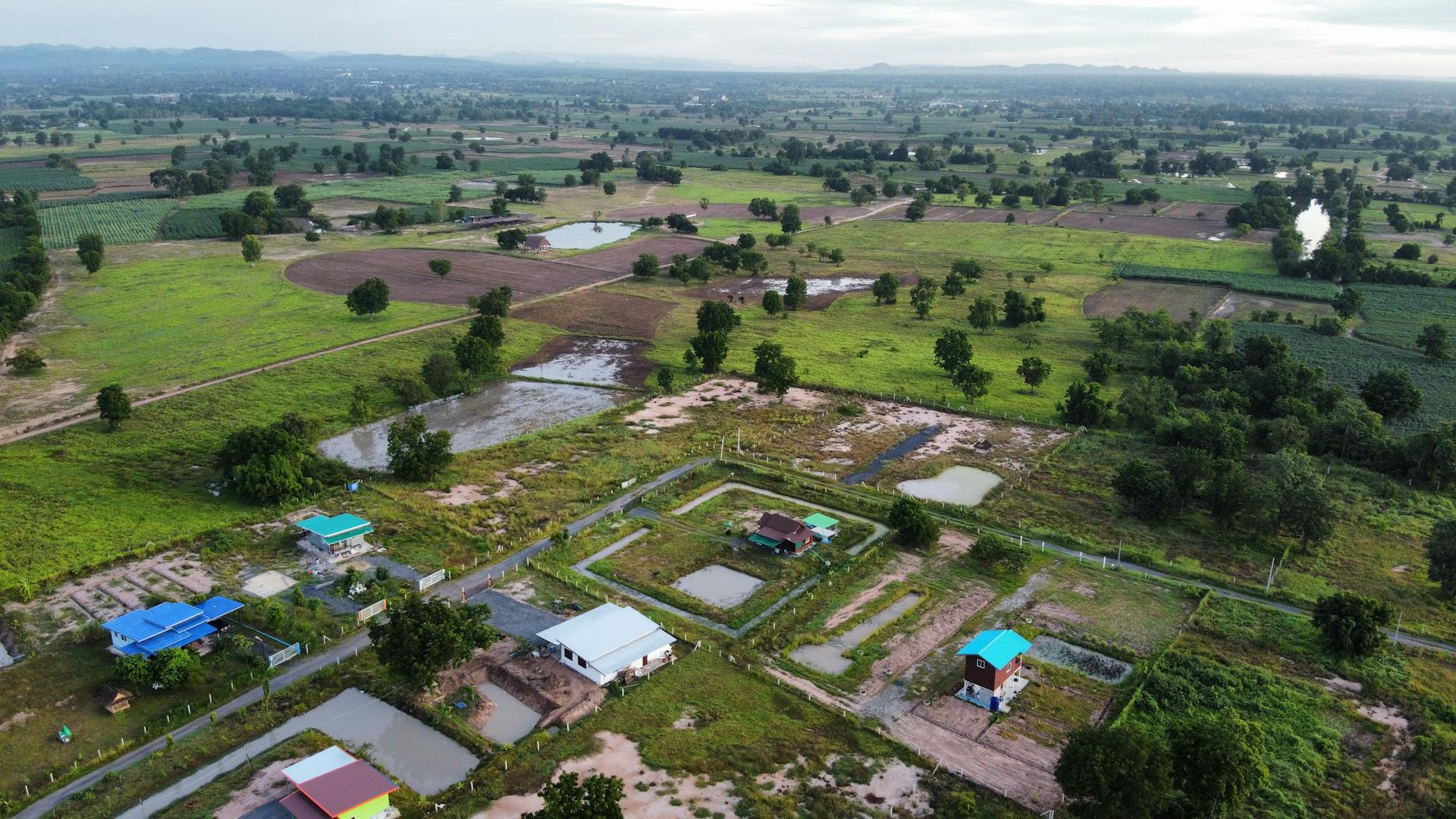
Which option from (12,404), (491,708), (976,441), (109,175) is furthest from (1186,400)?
(109,175)

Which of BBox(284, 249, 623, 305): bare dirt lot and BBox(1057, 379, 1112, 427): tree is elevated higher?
BBox(284, 249, 623, 305): bare dirt lot

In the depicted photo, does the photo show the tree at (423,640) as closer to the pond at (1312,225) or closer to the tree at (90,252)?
the tree at (90,252)

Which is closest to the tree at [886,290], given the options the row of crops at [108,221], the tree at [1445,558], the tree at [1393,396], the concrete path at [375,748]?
the tree at [1393,396]

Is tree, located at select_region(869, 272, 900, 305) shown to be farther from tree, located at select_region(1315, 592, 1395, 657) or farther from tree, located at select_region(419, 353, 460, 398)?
tree, located at select_region(1315, 592, 1395, 657)

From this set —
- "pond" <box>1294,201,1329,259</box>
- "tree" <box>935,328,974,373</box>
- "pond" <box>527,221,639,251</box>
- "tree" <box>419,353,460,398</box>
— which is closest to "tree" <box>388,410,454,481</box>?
"tree" <box>419,353,460,398</box>

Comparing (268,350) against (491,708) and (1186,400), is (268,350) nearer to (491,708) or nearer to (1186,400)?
(491,708)

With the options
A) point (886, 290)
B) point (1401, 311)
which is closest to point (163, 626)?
point (886, 290)
